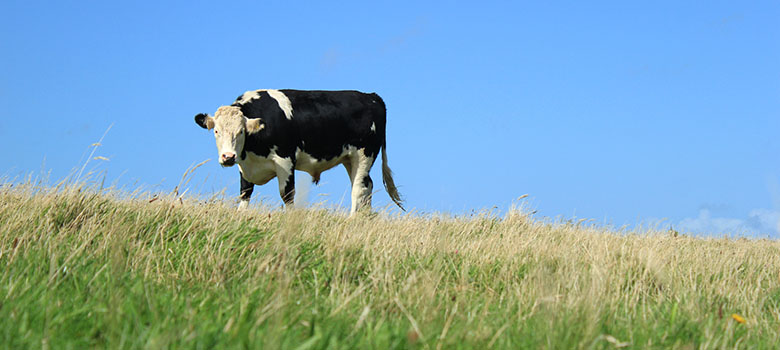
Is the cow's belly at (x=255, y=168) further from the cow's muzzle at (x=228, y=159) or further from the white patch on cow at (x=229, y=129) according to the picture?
the cow's muzzle at (x=228, y=159)

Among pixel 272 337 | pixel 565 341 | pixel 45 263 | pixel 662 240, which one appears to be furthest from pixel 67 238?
pixel 662 240

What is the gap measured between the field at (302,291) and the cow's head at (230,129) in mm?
2751

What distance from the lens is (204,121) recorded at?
36.0 ft

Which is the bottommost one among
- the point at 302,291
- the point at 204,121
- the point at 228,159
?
the point at 302,291

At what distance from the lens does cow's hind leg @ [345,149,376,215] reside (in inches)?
500

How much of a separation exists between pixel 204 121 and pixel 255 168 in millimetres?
1093

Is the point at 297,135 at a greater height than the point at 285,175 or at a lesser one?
Result: greater

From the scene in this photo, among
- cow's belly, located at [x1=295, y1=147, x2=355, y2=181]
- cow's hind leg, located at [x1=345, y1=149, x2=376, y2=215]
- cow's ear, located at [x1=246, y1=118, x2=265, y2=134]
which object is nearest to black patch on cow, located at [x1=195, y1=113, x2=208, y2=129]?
cow's ear, located at [x1=246, y1=118, x2=265, y2=134]

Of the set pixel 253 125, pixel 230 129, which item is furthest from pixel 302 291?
pixel 253 125

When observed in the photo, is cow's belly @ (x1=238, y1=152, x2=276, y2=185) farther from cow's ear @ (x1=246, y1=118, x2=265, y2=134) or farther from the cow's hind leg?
the cow's hind leg

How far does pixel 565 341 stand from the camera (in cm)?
285

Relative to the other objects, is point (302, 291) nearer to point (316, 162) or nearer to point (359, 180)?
point (316, 162)

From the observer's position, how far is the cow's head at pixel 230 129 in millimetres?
10320

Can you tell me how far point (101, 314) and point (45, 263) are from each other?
140cm
